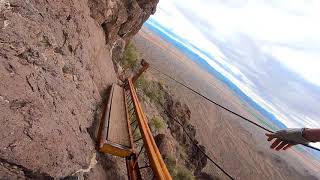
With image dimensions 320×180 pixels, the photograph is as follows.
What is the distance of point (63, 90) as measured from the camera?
5.95 meters

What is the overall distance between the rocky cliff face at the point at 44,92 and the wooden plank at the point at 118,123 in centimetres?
38

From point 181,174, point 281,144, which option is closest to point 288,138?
point 281,144

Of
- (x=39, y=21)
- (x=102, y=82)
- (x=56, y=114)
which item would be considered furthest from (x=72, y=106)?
(x=102, y=82)

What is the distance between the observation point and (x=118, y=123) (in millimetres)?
7684

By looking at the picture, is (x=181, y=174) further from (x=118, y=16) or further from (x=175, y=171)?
(x=118, y=16)

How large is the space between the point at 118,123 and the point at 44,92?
265 cm

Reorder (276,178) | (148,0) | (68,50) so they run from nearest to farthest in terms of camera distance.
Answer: (68,50), (148,0), (276,178)

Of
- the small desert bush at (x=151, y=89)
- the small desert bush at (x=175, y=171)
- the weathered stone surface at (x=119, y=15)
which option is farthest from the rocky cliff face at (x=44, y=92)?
the small desert bush at (x=151, y=89)

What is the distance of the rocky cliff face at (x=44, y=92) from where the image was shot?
4340 millimetres

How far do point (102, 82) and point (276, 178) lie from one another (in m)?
38.3

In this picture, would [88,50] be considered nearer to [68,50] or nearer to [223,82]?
[68,50]

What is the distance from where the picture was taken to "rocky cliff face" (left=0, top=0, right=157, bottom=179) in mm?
4340

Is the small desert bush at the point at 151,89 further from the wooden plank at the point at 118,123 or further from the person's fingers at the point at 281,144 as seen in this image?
the person's fingers at the point at 281,144

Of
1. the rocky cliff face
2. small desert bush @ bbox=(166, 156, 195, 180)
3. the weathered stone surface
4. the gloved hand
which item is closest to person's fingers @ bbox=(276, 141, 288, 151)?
the gloved hand
